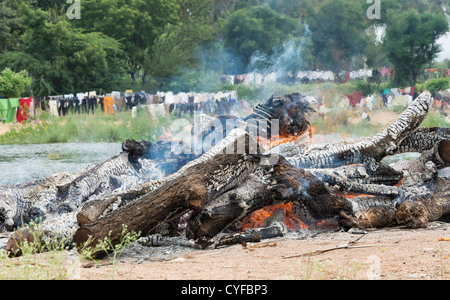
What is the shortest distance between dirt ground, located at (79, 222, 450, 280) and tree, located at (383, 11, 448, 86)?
20.1 m

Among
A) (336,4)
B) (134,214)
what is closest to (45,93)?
→ (336,4)

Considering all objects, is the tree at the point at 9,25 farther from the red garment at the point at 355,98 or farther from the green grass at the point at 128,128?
the red garment at the point at 355,98

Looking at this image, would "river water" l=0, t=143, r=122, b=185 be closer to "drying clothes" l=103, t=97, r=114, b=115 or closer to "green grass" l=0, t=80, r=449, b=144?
"green grass" l=0, t=80, r=449, b=144

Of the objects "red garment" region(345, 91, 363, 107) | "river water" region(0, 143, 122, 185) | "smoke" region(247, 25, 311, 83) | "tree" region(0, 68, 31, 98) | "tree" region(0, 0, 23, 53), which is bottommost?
"river water" region(0, 143, 122, 185)

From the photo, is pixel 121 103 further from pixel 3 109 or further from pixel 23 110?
pixel 3 109

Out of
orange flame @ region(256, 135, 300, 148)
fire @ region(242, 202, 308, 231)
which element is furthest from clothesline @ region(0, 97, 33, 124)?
fire @ region(242, 202, 308, 231)

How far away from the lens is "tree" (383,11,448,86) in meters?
23.0

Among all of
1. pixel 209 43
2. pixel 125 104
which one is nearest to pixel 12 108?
pixel 125 104

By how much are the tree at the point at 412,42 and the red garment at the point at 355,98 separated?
393 centimetres

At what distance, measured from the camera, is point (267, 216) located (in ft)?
16.9

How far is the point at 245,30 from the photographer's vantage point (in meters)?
23.2

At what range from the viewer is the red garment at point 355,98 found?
1931 centimetres

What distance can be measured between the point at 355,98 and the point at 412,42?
206 inches

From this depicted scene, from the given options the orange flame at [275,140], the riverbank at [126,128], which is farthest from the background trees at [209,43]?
the orange flame at [275,140]
